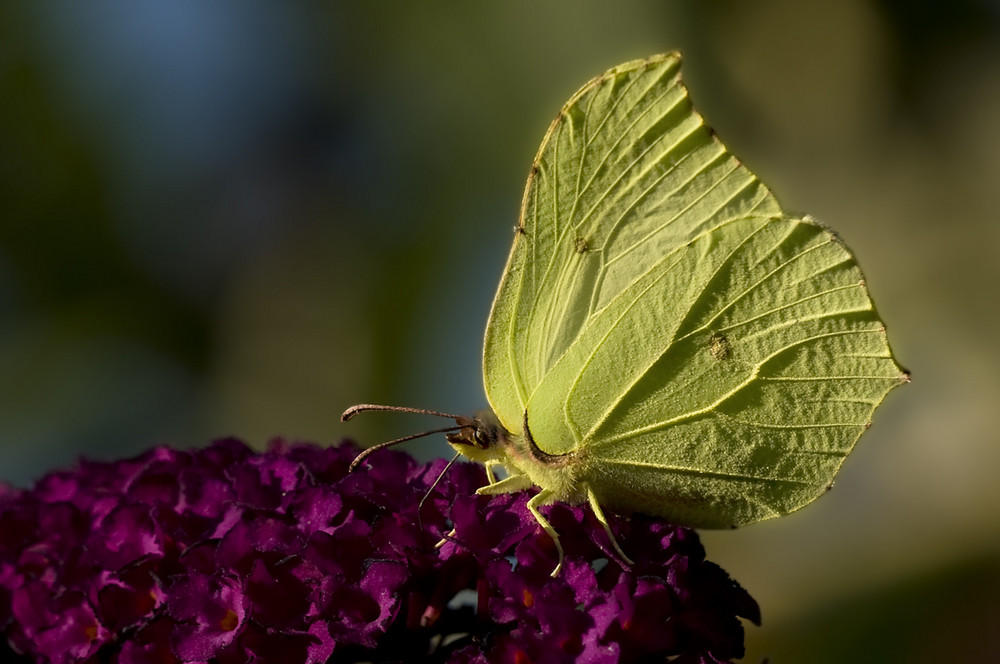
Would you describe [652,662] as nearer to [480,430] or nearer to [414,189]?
[480,430]

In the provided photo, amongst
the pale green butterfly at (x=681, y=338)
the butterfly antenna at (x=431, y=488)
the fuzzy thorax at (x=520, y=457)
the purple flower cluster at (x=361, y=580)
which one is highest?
the pale green butterfly at (x=681, y=338)

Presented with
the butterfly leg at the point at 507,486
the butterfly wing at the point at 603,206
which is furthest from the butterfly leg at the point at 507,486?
the butterfly wing at the point at 603,206

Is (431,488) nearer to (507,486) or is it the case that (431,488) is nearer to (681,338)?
(507,486)

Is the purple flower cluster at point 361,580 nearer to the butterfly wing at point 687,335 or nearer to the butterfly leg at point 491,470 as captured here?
the butterfly leg at point 491,470

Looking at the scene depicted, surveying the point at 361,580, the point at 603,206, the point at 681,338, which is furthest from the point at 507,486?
the point at 603,206

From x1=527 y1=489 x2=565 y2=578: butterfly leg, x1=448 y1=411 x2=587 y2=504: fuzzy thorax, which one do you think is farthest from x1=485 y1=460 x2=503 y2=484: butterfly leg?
x1=527 y1=489 x2=565 y2=578: butterfly leg

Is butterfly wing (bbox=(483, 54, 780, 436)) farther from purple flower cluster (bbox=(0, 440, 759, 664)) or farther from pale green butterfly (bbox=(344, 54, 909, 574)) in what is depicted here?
purple flower cluster (bbox=(0, 440, 759, 664))
